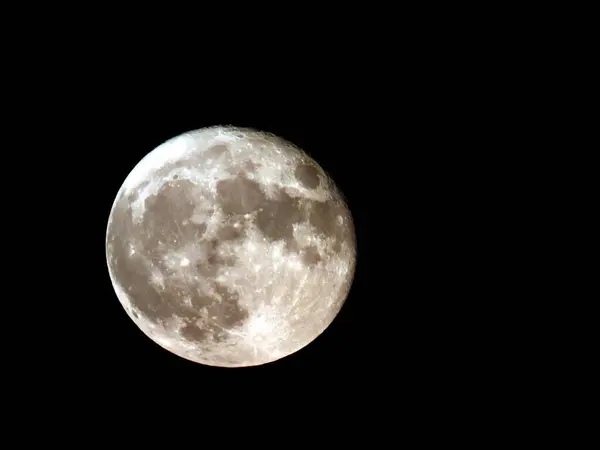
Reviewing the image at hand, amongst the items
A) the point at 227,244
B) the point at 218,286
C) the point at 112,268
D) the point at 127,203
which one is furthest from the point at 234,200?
the point at 112,268

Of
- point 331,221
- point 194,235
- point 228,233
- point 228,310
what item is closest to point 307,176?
point 331,221

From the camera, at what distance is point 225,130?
150 inches

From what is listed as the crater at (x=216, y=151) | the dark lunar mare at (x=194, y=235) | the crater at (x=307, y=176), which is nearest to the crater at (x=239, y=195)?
the dark lunar mare at (x=194, y=235)

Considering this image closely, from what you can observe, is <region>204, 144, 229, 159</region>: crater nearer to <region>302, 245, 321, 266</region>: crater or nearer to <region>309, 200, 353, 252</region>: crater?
<region>309, 200, 353, 252</region>: crater

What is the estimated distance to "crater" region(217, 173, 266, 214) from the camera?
11.0 ft

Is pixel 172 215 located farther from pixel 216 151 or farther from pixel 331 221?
pixel 331 221

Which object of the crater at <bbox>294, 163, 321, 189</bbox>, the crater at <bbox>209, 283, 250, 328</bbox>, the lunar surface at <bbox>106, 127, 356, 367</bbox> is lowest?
the crater at <bbox>209, 283, 250, 328</bbox>

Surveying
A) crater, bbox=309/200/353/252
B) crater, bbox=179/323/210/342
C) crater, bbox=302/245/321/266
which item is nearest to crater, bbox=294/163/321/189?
crater, bbox=309/200/353/252

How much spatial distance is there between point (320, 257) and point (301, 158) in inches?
29.5

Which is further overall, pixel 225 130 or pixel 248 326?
pixel 225 130

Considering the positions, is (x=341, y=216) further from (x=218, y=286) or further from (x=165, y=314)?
(x=165, y=314)

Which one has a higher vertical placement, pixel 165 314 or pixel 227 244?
pixel 227 244

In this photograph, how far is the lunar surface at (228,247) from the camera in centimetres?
335

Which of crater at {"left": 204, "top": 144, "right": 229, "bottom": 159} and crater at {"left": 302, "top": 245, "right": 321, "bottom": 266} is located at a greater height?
crater at {"left": 204, "top": 144, "right": 229, "bottom": 159}
